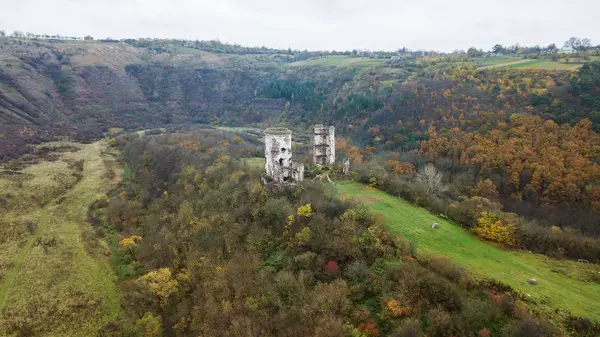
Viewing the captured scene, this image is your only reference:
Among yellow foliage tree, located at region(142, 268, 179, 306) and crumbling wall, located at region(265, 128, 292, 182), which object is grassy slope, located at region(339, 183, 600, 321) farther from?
yellow foliage tree, located at region(142, 268, 179, 306)

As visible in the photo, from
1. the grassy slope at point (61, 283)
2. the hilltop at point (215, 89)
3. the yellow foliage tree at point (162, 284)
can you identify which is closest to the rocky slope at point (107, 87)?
the hilltop at point (215, 89)

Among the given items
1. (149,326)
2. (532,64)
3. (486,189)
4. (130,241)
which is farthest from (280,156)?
(532,64)

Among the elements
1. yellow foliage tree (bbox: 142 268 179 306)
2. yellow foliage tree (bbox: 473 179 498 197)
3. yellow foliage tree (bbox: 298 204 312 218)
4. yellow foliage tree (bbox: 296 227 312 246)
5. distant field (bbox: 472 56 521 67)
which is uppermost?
distant field (bbox: 472 56 521 67)

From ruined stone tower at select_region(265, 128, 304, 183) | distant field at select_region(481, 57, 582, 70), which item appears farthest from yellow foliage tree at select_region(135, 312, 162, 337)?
distant field at select_region(481, 57, 582, 70)

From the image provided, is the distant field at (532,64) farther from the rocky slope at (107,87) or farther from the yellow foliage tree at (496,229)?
the rocky slope at (107,87)

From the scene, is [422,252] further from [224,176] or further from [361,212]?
[224,176]

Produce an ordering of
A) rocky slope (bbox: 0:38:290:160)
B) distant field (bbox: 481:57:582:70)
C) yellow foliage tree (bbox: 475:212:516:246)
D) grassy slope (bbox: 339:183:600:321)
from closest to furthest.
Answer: grassy slope (bbox: 339:183:600:321), yellow foliage tree (bbox: 475:212:516:246), distant field (bbox: 481:57:582:70), rocky slope (bbox: 0:38:290:160)

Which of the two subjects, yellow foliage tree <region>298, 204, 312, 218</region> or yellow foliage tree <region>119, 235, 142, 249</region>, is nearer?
yellow foliage tree <region>298, 204, 312, 218</region>
